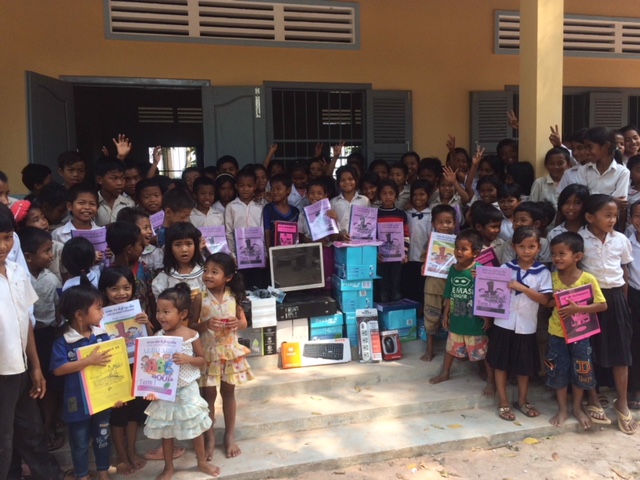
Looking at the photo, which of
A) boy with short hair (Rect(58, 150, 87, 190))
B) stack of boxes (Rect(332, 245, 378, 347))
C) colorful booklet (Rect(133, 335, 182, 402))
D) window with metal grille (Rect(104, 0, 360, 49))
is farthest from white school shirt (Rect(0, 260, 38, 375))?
window with metal grille (Rect(104, 0, 360, 49))

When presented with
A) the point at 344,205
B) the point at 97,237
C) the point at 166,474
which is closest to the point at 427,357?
the point at 344,205

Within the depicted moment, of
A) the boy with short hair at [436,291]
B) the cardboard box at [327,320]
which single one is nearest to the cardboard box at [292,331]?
the cardboard box at [327,320]

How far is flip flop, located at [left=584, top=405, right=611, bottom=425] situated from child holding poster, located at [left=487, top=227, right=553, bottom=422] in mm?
347

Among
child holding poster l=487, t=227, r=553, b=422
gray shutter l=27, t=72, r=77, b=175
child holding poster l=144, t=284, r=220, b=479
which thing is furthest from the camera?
gray shutter l=27, t=72, r=77, b=175

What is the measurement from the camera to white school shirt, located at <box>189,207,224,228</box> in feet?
14.9

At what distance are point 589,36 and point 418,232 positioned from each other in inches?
A: 182

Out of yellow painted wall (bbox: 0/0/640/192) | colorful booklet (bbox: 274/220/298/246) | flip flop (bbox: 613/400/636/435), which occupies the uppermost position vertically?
yellow painted wall (bbox: 0/0/640/192)

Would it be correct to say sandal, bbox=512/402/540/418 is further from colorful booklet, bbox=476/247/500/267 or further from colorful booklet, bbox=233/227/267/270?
colorful booklet, bbox=233/227/267/270

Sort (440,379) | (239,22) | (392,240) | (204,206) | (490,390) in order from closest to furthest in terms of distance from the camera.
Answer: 1. (490,390)
2. (440,379)
3. (204,206)
4. (392,240)
5. (239,22)

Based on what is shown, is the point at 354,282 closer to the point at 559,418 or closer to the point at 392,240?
the point at 392,240

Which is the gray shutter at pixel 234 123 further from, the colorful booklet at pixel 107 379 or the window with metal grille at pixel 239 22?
the colorful booklet at pixel 107 379

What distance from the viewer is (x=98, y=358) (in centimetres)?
291

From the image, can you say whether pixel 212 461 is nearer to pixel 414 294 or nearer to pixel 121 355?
pixel 121 355

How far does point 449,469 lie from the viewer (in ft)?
11.1
